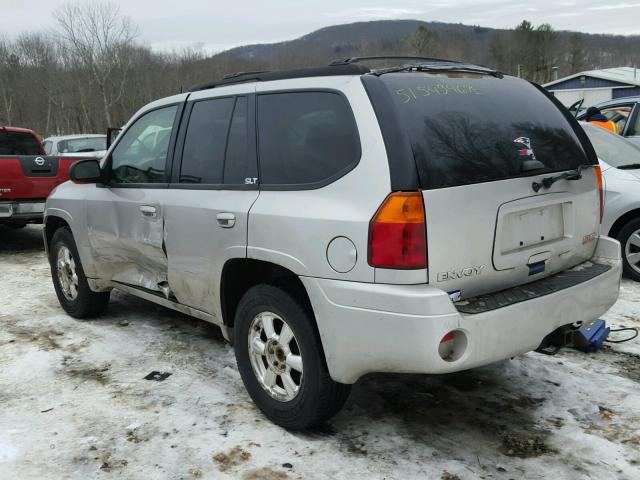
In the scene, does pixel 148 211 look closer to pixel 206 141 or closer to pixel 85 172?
pixel 206 141

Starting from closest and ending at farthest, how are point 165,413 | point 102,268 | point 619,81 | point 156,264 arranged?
point 165,413 → point 156,264 → point 102,268 → point 619,81

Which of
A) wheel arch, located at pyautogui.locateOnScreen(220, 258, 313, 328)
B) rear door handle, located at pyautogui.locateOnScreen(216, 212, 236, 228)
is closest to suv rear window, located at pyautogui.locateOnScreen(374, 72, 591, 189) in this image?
wheel arch, located at pyautogui.locateOnScreen(220, 258, 313, 328)

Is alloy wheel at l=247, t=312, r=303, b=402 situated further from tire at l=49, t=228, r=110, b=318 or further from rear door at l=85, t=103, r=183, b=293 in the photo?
tire at l=49, t=228, r=110, b=318

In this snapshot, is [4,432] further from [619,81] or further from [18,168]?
[619,81]

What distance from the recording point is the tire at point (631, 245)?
5.93 meters

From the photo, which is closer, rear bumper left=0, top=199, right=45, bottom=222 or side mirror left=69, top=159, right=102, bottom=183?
side mirror left=69, top=159, right=102, bottom=183

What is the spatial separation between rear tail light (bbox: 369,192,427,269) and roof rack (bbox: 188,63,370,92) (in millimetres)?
758

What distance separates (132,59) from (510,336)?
60.9 m

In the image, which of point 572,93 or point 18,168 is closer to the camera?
point 18,168

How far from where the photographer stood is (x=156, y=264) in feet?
13.5

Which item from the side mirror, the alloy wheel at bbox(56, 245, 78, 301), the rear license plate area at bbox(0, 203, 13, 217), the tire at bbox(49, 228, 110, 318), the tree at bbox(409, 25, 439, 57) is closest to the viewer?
the side mirror

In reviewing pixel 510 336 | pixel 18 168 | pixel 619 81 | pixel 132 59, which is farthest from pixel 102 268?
pixel 132 59

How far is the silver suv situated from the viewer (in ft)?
8.71

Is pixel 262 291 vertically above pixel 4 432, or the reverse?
pixel 262 291
